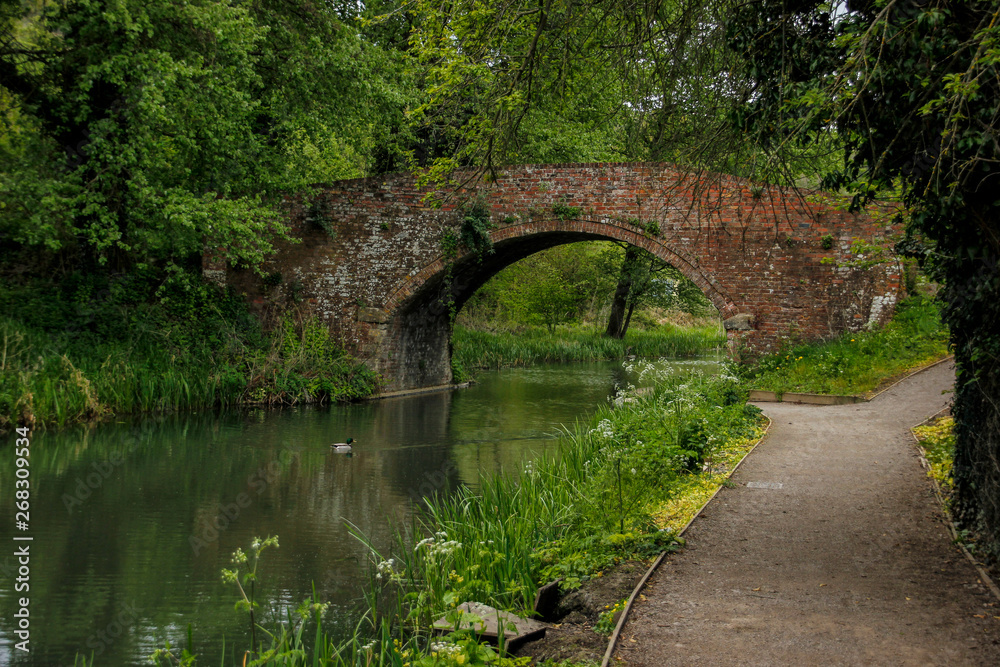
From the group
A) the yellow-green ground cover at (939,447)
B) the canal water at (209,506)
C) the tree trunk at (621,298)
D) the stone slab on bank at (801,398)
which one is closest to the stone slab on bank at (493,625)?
the canal water at (209,506)

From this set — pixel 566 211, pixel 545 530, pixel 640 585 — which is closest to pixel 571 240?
pixel 566 211

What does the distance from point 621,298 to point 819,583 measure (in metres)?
21.3

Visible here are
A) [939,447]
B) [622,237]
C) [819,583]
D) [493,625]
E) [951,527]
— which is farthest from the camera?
[622,237]

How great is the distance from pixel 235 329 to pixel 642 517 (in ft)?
33.6

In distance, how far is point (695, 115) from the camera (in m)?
5.90

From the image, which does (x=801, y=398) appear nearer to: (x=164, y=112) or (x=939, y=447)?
(x=939, y=447)

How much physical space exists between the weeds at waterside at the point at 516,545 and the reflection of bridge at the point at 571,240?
5614mm

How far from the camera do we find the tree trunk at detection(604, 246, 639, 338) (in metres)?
23.4

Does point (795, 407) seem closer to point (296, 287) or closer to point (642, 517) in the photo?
point (642, 517)

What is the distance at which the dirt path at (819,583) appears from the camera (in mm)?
3350

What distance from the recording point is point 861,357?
11.8 meters

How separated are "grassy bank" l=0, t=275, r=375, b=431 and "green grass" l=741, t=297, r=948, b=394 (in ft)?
22.5

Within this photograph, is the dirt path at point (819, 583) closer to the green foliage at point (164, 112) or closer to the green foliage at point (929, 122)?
the green foliage at point (929, 122)

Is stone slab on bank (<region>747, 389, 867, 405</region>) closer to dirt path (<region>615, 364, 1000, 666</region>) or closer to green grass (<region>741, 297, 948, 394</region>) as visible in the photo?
green grass (<region>741, 297, 948, 394</region>)
